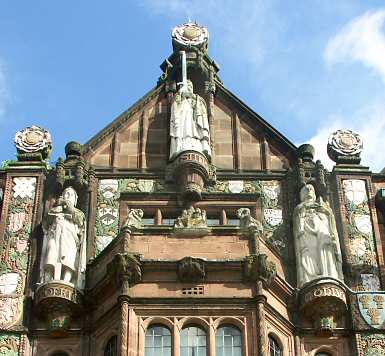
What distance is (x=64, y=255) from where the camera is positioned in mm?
29047

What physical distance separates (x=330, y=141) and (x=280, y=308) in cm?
625

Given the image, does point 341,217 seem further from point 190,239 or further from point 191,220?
point 190,239

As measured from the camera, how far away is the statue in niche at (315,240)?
29.1 m

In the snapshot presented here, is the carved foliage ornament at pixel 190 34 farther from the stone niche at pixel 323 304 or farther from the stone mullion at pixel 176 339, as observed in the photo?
the stone mullion at pixel 176 339

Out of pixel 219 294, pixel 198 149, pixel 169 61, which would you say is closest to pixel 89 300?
pixel 219 294

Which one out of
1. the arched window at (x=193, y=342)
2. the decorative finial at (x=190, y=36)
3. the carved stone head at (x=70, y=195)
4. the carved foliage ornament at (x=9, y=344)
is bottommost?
the arched window at (x=193, y=342)

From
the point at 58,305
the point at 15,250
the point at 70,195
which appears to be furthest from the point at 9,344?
the point at 70,195

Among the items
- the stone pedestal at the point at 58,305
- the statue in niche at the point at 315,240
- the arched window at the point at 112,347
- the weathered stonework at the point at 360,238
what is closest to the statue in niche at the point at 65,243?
the stone pedestal at the point at 58,305

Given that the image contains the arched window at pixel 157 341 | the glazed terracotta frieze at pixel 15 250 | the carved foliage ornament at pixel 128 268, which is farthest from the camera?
the glazed terracotta frieze at pixel 15 250

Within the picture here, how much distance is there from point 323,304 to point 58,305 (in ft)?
19.9

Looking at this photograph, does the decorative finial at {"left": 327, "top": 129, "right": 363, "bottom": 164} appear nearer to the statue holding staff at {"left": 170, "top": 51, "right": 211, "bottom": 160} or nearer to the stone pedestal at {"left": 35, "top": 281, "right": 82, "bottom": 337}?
the statue holding staff at {"left": 170, "top": 51, "right": 211, "bottom": 160}

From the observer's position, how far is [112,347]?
27281 millimetres

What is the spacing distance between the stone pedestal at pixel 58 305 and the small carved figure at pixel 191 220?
2.94 meters

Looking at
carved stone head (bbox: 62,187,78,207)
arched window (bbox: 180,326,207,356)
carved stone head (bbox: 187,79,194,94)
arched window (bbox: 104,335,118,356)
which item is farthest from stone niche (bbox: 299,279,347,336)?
carved stone head (bbox: 187,79,194,94)
